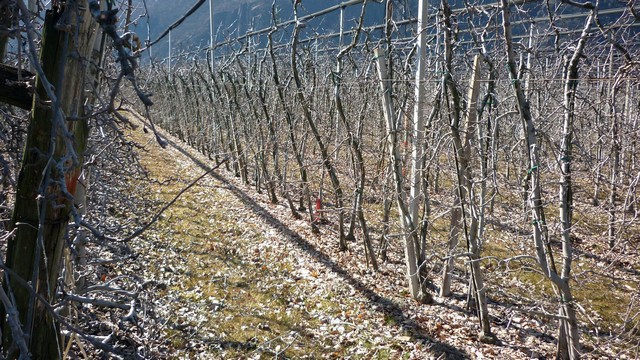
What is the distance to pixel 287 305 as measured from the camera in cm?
643

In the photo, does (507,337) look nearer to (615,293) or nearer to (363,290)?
(363,290)

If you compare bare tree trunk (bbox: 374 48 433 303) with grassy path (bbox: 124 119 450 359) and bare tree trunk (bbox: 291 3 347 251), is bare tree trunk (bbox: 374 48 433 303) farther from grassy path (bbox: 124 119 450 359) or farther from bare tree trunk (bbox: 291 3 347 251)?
bare tree trunk (bbox: 291 3 347 251)

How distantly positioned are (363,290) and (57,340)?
5.35 meters

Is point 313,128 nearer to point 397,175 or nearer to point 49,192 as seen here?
point 397,175

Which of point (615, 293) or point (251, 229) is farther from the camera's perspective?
point (251, 229)

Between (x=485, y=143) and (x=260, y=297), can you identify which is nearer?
(x=260, y=297)

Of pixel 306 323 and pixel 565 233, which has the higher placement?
pixel 565 233

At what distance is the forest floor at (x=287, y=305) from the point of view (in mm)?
5172

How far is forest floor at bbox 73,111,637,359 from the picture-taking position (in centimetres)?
517

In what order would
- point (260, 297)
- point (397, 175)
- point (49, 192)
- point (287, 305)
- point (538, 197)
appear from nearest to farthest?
point (49, 192)
point (538, 197)
point (397, 175)
point (287, 305)
point (260, 297)

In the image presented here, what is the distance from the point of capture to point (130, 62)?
3.53ft

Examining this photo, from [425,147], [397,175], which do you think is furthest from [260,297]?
[425,147]

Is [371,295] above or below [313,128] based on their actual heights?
below

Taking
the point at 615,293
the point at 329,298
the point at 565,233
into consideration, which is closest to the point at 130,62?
the point at 565,233
